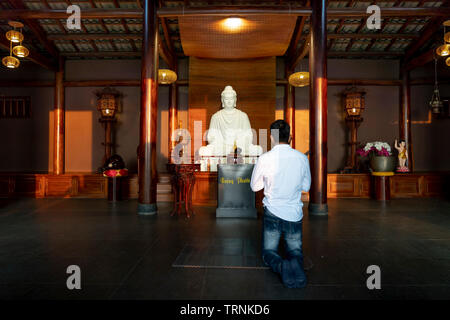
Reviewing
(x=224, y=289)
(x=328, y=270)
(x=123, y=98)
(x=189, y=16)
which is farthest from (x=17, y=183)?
(x=328, y=270)

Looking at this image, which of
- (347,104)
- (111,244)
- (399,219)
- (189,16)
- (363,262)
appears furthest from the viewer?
(347,104)

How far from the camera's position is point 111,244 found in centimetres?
274

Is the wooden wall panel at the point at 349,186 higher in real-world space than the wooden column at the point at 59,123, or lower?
lower

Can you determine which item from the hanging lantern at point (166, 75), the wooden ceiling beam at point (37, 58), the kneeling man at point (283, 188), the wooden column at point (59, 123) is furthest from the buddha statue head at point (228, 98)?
the kneeling man at point (283, 188)

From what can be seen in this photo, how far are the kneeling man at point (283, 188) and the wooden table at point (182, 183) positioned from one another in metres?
2.19

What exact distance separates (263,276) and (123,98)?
644 centimetres

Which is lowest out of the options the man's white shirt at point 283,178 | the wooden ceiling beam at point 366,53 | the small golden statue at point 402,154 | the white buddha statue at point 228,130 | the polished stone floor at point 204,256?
the polished stone floor at point 204,256

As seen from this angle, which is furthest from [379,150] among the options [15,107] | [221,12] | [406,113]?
[15,107]

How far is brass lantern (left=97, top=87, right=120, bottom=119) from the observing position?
6.48 m

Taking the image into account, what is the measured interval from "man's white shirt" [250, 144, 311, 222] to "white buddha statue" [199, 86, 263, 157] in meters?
4.08

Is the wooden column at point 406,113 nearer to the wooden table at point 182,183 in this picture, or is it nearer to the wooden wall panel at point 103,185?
the wooden wall panel at point 103,185

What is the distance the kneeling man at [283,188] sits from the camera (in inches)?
Answer: 74.3

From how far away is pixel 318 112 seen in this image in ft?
13.9
